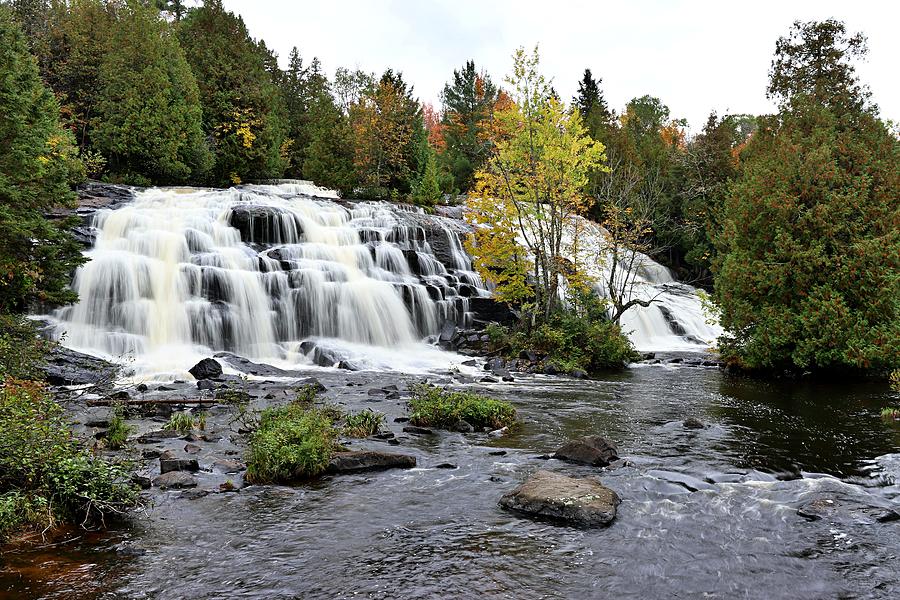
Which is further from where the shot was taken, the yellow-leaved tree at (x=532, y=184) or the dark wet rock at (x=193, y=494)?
the yellow-leaved tree at (x=532, y=184)

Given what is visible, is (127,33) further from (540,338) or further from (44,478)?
(44,478)

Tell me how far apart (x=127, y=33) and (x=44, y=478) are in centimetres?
3742

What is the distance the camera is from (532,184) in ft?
67.9

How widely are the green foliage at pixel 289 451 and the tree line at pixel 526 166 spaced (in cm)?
860

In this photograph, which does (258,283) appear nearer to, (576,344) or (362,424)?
(576,344)

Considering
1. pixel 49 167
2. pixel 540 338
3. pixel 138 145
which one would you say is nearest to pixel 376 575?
pixel 49 167

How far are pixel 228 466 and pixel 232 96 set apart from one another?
38976 millimetres

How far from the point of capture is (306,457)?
8.04 m

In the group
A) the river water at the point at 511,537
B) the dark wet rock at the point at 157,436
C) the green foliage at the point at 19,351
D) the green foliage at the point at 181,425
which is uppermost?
the green foliage at the point at 19,351

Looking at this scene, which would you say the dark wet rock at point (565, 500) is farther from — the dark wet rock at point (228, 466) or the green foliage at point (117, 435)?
the green foliage at point (117, 435)

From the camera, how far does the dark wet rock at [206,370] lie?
52.4 ft

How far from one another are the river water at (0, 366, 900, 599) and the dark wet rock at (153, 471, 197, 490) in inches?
8.4

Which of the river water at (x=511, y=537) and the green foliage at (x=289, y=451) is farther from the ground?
the green foliage at (x=289, y=451)

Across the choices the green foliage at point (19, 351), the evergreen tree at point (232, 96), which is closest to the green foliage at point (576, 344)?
the green foliage at point (19, 351)
